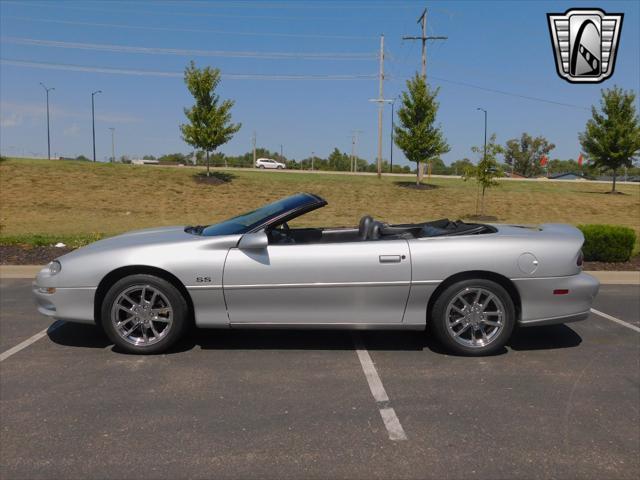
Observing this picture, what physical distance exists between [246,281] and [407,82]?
88.7 feet

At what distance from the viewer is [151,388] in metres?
3.77

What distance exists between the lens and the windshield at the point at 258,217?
15.0 feet

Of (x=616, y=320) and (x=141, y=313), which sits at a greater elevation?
(x=141, y=313)

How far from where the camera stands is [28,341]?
479 cm

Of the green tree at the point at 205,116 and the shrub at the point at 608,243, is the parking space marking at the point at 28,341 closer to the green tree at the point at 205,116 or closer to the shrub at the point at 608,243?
the shrub at the point at 608,243

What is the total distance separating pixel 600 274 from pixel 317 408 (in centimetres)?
642

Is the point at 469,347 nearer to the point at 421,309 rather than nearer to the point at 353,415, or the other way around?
the point at 421,309

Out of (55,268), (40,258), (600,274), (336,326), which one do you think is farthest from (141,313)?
(600,274)

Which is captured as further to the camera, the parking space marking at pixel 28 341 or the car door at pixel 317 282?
the parking space marking at pixel 28 341

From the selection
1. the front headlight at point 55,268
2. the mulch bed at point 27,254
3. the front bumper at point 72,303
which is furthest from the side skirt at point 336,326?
the mulch bed at point 27,254

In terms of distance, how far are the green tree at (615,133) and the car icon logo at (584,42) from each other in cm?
2287

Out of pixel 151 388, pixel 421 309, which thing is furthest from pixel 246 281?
pixel 421 309

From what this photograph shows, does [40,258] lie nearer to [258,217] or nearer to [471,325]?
[258,217]

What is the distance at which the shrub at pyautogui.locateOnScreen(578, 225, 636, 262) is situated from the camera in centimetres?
891
